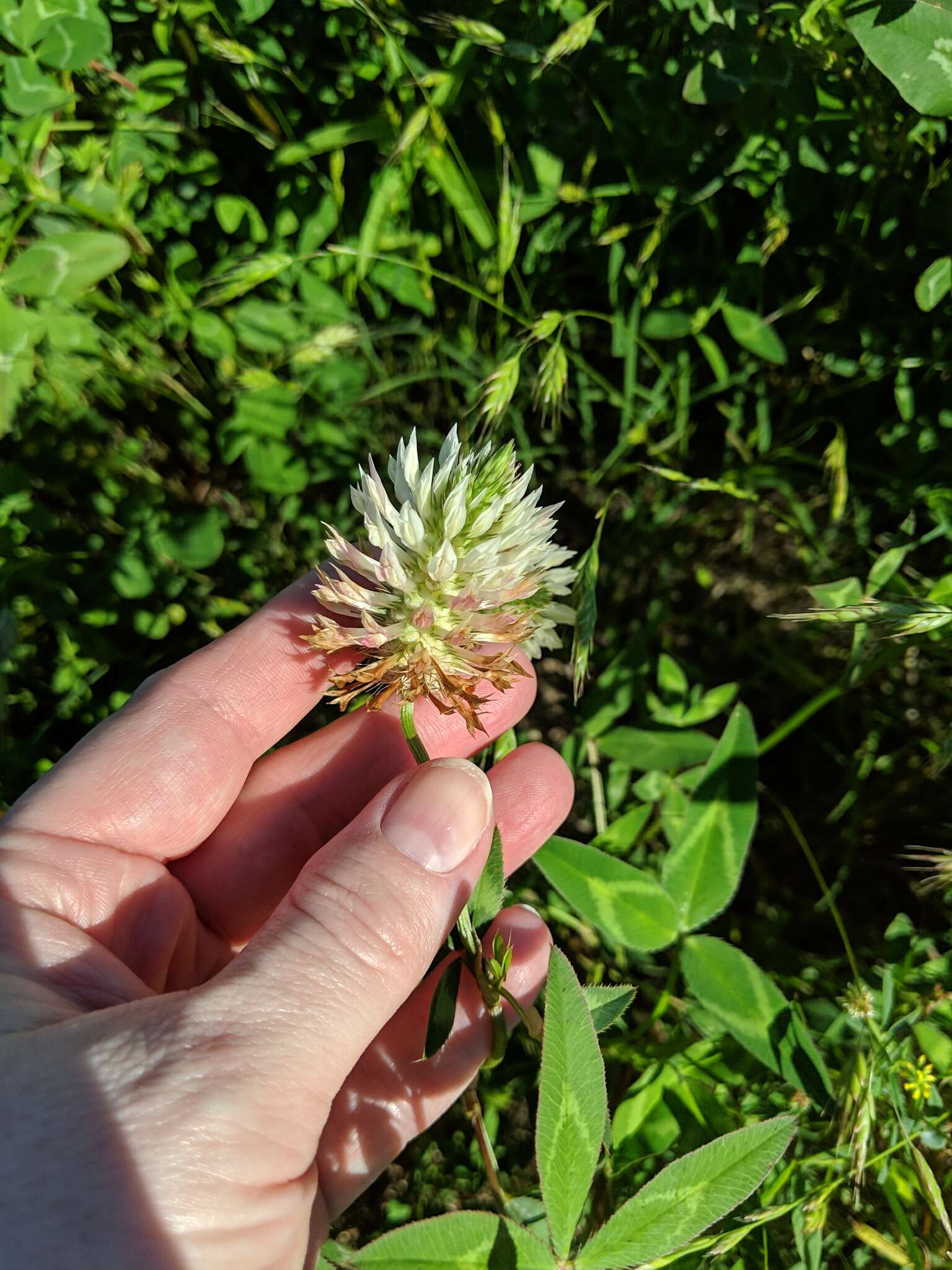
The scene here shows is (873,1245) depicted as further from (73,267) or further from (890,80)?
(73,267)

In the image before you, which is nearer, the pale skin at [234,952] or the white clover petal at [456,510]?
the pale skin at [234,952]

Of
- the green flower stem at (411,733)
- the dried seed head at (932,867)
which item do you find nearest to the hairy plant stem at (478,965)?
the green flower stem at (411,733)

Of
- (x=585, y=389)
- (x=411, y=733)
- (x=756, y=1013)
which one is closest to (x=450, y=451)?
(x=411, y=733)

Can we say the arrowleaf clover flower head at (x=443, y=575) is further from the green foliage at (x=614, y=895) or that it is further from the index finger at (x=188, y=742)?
the green foliage at (x=614, y=895)

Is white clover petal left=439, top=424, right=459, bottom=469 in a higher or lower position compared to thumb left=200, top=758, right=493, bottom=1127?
higher

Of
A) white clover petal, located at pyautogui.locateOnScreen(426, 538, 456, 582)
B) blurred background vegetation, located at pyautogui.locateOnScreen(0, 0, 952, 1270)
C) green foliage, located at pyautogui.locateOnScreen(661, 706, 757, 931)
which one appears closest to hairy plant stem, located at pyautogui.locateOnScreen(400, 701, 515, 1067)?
white clover petal, located at pyautogui.locateOnScreen(426, 538, 456, 582)

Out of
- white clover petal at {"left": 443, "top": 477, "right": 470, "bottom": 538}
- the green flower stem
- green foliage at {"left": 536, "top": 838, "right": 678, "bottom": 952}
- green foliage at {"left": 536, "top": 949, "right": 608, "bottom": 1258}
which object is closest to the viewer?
A: green foliage at {"left": 536, "top": 949, "right": 608, "bottom": 1258}

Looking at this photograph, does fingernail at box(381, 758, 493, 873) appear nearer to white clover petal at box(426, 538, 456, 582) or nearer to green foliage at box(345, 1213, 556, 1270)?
white clover petal at box(426, 538, 456, 582)
